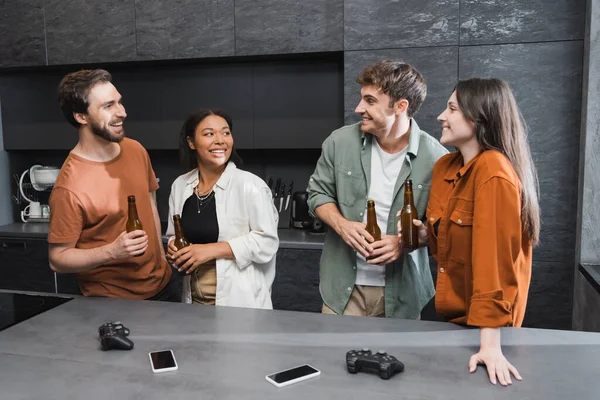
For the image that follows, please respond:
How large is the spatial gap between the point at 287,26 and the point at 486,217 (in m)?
2.15

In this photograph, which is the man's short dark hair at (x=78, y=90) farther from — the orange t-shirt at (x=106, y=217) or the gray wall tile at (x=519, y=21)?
the gray wall tile at (x=519, y=21)

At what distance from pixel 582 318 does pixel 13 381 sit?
2536mm

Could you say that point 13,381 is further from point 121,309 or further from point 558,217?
point 558,217

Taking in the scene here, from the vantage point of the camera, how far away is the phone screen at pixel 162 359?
3.94ft

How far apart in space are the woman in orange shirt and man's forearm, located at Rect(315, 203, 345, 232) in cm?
36

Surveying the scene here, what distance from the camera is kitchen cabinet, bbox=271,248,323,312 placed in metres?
3.02

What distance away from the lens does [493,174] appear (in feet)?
4.19

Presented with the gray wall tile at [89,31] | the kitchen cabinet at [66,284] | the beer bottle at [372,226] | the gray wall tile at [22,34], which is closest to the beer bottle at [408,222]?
the beer bottle at [372,226]

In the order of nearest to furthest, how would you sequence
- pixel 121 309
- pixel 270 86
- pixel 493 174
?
pixel 493 174
pixel 121 309
pixel 270 86

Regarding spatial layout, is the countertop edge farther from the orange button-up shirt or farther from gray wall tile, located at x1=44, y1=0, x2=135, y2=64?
gray wall tile, located at x1=44, y1=0, x2=135, y2=64

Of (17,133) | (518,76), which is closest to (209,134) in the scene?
(518,76)

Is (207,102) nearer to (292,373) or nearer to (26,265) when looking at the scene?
(26,265)

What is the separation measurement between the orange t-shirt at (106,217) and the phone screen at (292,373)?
933 millimetres

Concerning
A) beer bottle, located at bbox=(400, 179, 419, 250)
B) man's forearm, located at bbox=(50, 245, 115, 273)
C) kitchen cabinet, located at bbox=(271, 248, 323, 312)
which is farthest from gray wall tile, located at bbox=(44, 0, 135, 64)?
beer bottle, located at bbox=(400, 179, 419, 250)
